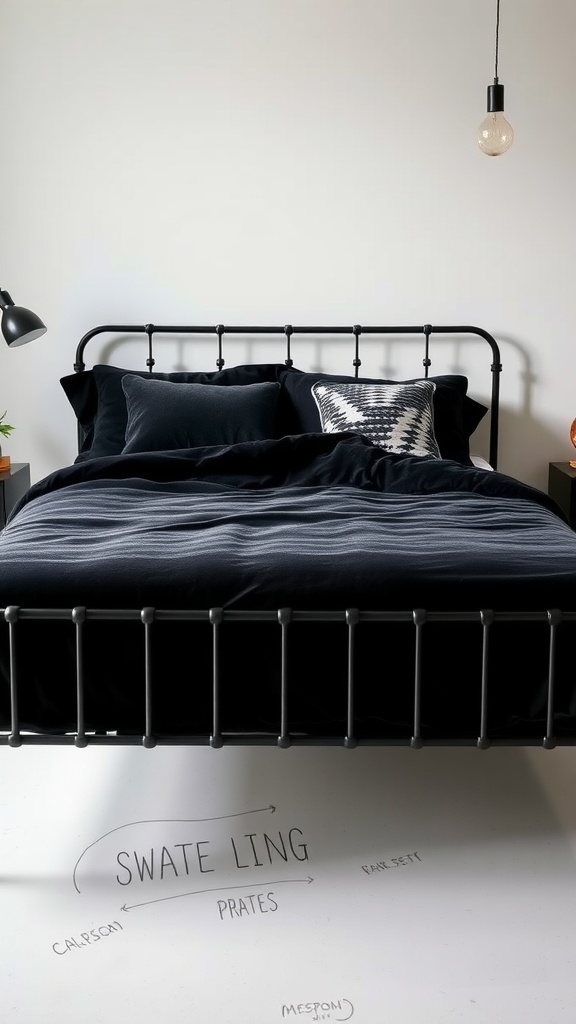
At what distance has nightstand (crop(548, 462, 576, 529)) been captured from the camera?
12.1 feet

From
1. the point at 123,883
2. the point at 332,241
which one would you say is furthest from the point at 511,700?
the point at 332,241

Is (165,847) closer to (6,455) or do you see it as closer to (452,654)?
(452,654)

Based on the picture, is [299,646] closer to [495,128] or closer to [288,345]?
[495,128]

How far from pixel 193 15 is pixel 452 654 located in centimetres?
275

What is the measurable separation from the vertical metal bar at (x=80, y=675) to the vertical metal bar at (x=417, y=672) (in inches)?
22.8

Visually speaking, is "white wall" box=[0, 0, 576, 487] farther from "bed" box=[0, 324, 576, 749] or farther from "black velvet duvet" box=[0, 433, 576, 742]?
"black velvet duvet" box=[0, 433, 576, 742]

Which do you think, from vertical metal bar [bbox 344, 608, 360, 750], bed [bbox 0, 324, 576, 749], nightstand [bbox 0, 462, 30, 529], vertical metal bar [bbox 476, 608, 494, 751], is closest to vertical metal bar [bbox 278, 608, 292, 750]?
bed [bbox 0, 324, 576, 749]

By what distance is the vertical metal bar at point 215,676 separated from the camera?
1834mm

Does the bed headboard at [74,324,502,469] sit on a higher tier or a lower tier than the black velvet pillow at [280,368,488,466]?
higher

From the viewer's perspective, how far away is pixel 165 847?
2.11m

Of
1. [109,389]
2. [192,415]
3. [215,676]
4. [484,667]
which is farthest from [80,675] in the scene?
[109,389]

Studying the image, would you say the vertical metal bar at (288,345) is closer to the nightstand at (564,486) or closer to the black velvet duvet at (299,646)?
the nightstand at (564,486)

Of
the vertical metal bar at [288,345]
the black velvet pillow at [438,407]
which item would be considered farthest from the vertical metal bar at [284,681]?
the vertical metal bar at [288,345]

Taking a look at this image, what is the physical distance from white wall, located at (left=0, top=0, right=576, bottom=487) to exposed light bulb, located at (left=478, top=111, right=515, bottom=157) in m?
0.56
